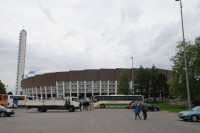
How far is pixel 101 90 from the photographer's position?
456 ft

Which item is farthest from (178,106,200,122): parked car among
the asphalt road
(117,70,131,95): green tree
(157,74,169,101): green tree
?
(157,74,169,101): green tree

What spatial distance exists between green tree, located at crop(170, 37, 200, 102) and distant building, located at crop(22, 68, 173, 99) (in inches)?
2740

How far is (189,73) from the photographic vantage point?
61.0m

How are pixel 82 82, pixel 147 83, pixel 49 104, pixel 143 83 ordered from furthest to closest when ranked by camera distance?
pixel 82 82 < pixel 147 83 < pixel 143 83 < pixel 49 104

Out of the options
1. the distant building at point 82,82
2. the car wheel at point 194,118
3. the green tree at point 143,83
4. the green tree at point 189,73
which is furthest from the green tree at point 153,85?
the car wheel at point 194,118

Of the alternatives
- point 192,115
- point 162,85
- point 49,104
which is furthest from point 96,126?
point 162,85

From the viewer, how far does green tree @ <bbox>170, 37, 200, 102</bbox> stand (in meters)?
59.9

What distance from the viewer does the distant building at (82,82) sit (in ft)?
447

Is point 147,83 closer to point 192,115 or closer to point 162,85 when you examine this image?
point 162,85

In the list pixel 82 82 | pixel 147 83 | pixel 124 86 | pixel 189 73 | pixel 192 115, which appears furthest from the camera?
pixel 82 82

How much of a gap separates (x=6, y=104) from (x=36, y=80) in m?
99.7

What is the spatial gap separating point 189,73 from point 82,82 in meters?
84.0

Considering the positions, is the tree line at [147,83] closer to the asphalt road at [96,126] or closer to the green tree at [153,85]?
the green tree at [153,85]

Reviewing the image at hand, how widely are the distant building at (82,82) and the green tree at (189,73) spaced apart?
2740 inches
